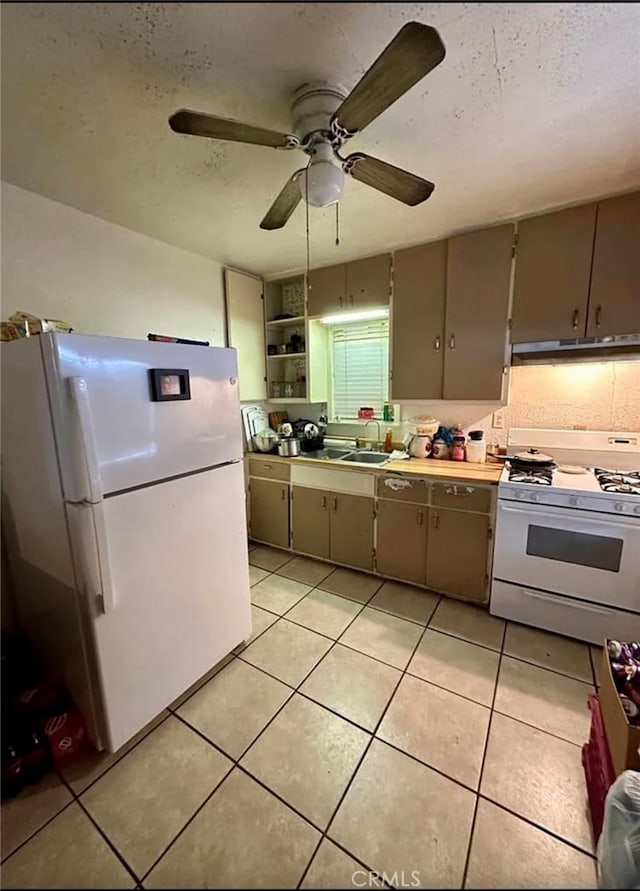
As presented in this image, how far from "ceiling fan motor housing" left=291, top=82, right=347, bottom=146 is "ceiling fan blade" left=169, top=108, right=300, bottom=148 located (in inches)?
5.2

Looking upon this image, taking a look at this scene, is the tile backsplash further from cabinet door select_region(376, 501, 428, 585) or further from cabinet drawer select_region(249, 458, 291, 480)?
cabinet drawer select_region(249, 458, 291, 480)

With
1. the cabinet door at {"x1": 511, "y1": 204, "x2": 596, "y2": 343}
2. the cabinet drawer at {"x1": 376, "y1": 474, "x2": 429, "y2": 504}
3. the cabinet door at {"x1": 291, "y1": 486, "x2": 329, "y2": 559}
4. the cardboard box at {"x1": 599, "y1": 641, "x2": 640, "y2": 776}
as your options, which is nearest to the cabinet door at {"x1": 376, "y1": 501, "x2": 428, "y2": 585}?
the cabinet drawer at {"x1": 376, "y1": 474, "x2": 429, "y2": 504}

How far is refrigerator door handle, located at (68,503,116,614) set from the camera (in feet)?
4.09

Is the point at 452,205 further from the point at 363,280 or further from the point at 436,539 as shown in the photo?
the point at 436,539

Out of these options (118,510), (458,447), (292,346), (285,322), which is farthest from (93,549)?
(285,322)

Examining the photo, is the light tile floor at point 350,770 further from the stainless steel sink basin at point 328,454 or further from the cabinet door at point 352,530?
the stainless steel sink basin at point 328,454

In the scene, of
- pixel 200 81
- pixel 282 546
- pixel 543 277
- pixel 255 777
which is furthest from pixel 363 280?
pixel 255 777

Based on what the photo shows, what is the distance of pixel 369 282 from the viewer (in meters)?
2.77

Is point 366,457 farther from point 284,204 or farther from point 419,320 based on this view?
point 284,204

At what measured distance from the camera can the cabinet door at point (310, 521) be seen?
2859 mm

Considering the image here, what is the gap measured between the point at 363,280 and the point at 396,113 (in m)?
1.43

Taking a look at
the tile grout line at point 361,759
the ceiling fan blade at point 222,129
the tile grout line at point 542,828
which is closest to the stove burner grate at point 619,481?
the tile grout line at point 361,759

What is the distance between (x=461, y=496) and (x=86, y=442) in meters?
2.04

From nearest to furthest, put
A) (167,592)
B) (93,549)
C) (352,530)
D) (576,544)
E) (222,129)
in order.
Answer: (222,129), (93,549), (167,592), (576,544), (352,530)
